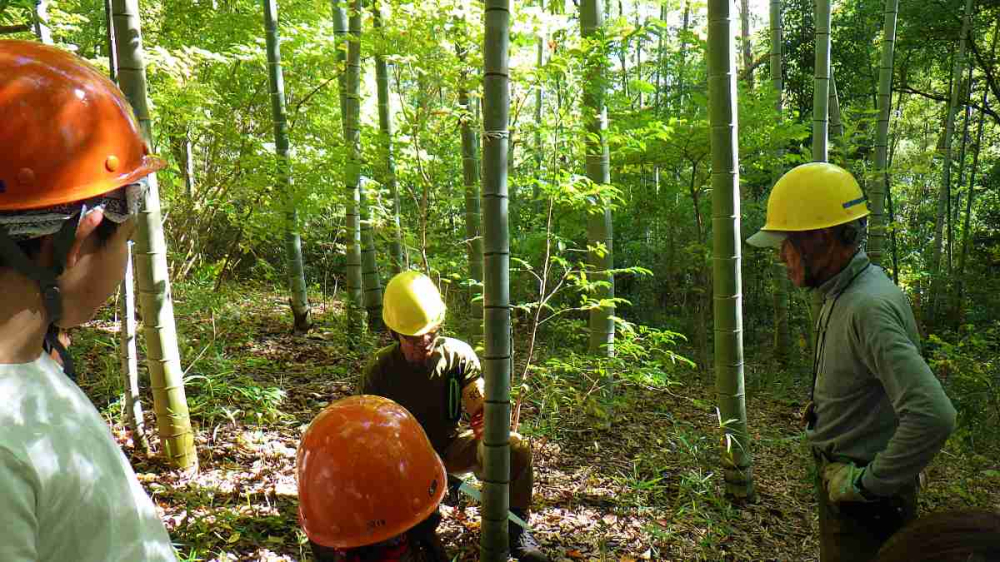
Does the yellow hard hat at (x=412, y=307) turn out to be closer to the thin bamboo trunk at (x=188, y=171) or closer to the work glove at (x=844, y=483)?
the work glove at (x=844, y=483)

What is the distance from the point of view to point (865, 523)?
2170 mm

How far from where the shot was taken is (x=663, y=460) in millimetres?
4840

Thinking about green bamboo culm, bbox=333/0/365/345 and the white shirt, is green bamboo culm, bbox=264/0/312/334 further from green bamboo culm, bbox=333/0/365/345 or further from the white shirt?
the white shirt

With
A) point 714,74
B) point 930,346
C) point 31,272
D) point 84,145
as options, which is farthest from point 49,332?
point 930,346

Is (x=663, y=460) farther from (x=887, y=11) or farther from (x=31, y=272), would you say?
(x=887, y=11)

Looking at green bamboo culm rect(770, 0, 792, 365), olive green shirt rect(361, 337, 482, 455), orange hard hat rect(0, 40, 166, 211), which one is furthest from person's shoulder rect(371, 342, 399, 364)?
green bamboo culm rect(770, 0, 792, 365)

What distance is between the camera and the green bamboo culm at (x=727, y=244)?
12.1 ft

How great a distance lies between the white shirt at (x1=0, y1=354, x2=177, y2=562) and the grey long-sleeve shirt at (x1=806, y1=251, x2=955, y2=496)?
2.15 m

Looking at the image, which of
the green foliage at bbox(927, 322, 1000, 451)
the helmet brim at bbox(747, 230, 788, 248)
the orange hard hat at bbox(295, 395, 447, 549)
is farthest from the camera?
the green foliage at bbox(927, 322, 1000, 451)

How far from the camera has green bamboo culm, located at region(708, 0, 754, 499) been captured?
12.1 feet

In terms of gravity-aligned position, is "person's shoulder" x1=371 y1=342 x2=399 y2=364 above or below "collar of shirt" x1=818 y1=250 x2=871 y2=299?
below

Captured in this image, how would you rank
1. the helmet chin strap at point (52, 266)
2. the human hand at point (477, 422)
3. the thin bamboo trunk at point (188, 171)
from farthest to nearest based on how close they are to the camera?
the thin bamboo trunk at point (188, 171) → the human hand at point (477, 422) → the helmet chin strap at point (52, 266)

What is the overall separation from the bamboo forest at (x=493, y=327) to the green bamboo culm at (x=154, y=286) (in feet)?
0.06

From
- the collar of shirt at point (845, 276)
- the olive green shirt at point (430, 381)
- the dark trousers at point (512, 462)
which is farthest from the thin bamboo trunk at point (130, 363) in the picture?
the collar of shirt at point (845, 276)
